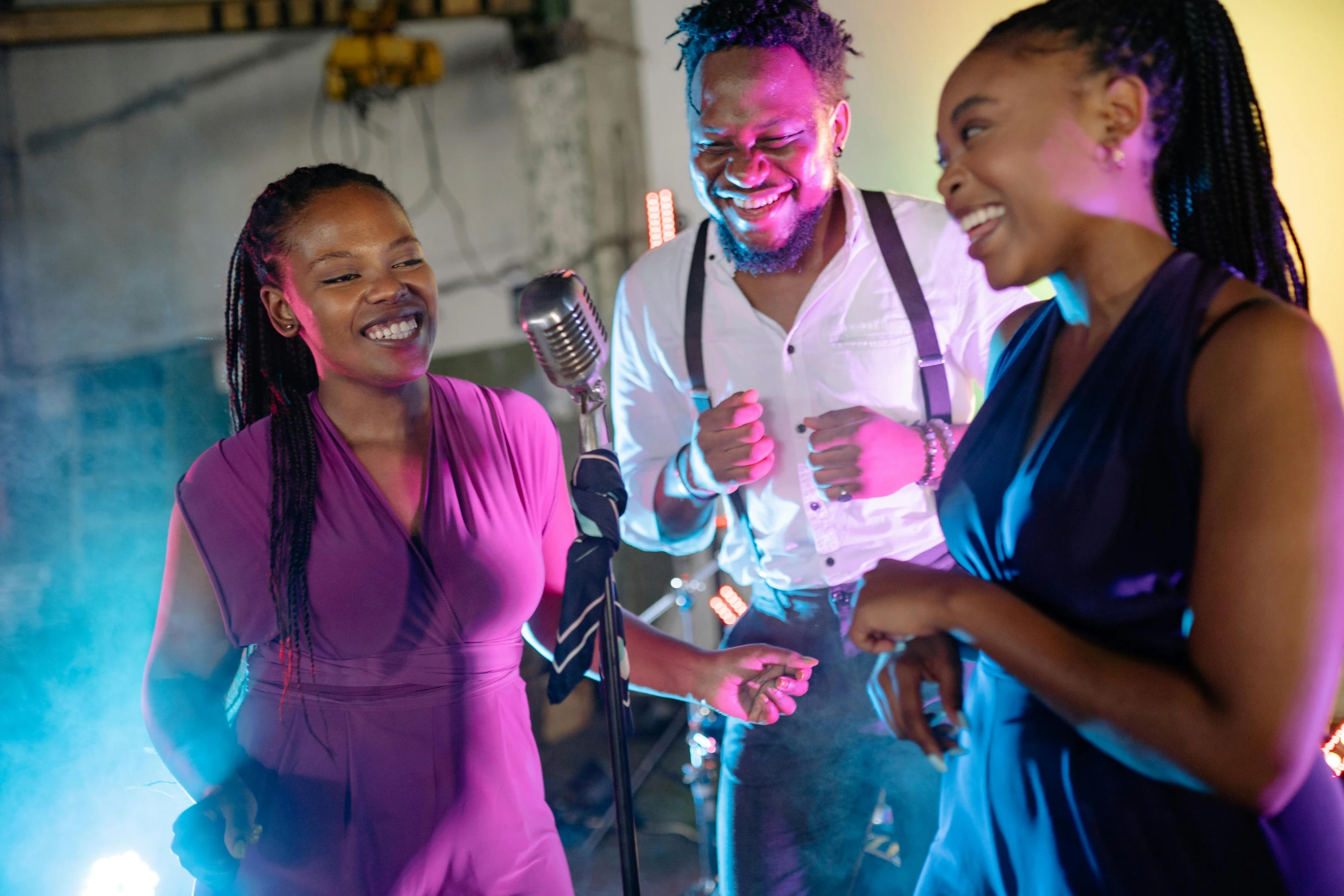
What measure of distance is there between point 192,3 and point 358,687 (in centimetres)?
432

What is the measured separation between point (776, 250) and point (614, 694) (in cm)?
120

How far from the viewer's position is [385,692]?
5.31 feet

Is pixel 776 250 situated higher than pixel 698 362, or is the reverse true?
pixel 776 250

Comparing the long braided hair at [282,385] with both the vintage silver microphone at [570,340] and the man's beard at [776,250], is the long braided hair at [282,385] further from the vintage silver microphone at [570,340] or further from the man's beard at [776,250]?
the man's beard at [776,250]

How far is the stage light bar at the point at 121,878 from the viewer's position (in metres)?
2.93

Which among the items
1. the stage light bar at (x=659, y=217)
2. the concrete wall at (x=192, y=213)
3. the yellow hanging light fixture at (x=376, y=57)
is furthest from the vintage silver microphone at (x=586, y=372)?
the yellow hanging light fixture at (x=376, y=57)

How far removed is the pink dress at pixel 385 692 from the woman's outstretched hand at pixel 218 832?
0.29ft

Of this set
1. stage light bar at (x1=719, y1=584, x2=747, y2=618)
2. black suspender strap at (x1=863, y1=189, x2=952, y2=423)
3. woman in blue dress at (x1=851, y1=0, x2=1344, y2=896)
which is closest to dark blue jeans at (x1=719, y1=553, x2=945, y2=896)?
black suspender strap at (x1=863, y1=189, x2=952, y2=423)

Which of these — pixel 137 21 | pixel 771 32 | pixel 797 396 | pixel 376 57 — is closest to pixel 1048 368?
pixel 797 396

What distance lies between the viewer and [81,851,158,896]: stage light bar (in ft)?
9.62

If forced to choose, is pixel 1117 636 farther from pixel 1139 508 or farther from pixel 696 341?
pixel 696 341

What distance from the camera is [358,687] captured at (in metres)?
1.61

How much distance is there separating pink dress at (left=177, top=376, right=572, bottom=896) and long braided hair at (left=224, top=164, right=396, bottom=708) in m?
0.02

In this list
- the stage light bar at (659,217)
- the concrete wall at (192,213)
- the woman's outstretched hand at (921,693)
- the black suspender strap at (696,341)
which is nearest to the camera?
the woman's outstretched hand at (921,693)
